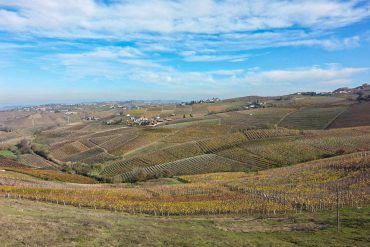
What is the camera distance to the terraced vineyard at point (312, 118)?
473 feet

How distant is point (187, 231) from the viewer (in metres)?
30.1

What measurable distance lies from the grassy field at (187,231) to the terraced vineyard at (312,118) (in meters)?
111

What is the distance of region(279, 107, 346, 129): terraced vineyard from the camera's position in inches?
5679

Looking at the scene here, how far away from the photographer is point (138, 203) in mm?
47312

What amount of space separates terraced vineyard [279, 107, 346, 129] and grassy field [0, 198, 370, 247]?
111 meters

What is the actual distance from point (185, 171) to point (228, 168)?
10192 millimetres

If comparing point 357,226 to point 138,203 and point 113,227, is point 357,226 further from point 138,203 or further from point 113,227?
point 138,203

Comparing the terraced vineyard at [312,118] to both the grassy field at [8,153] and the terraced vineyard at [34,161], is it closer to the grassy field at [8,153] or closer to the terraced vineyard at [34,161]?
the terraced vineyard at [34,161]

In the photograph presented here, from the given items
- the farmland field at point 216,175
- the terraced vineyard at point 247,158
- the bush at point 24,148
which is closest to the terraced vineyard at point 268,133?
the farmland field at point 216,175

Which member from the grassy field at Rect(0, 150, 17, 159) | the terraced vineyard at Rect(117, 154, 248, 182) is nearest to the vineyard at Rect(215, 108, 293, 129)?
the terraced vineyard at Rect(117, 154, 248, 182)

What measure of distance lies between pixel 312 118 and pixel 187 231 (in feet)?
443

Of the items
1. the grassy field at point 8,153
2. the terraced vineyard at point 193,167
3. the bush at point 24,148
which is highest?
the terraced vineyard at point 193,167

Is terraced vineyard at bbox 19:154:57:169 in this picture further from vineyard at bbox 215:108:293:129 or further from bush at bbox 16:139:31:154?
vineyard at bbox 215:108:293:129

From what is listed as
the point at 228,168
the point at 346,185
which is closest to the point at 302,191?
the point at 346,185
